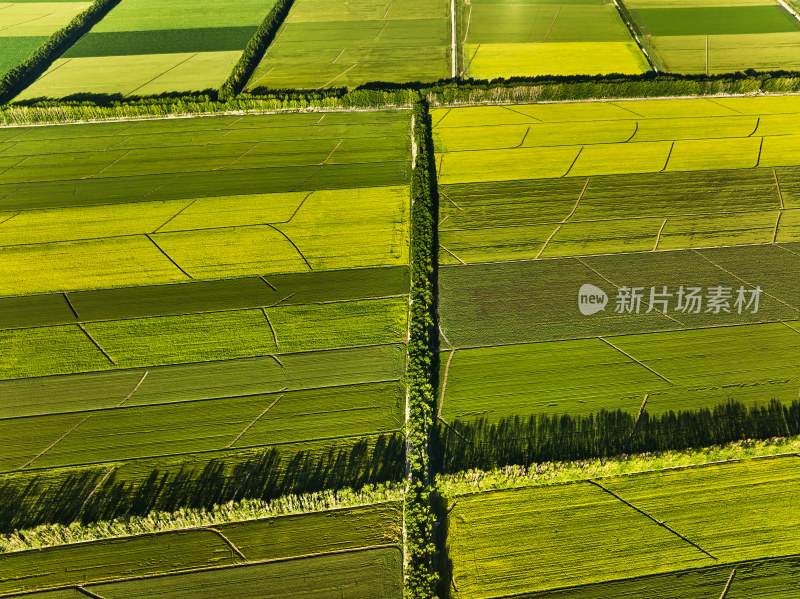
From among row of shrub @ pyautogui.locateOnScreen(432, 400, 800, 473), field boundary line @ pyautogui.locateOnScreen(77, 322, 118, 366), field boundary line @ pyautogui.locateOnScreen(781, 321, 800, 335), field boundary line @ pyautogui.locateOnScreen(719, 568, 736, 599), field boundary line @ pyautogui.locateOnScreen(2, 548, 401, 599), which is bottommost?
field boundary line @ pyautogui.locateOnScreen(719, 568, 736, 599)

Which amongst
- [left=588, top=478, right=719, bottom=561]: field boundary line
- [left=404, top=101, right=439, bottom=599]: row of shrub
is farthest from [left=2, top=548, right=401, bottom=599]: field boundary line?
[left=588, top=478, right=719, bottom=561]: field boundary line

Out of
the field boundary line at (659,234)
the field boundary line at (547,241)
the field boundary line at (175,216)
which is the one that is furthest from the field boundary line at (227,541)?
the field boundary line at (659,234)

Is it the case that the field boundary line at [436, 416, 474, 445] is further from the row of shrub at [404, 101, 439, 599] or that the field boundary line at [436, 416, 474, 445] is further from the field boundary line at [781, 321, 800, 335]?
the field boundary line at [781, 321, 800, 335]

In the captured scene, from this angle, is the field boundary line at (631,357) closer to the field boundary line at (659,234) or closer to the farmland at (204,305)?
the field boundary line at (659,234)

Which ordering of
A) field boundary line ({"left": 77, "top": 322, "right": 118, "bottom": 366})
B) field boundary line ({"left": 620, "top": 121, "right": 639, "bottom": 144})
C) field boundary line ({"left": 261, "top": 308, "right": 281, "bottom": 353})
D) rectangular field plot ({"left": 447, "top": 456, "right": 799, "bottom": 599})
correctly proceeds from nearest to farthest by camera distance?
1. rectangular field plot ({"left": 447, "top": 456, "right": 799, "bottom": 599})
2. field boundary line ({"left": 77, "top": 322, "right": 118, "bottom": 366})
3. field boundary line ({"left": 261, "top": 308, "right": 281, "bottom": 353})
4. field boundary line ({"left": 620, "top": 121, "right": 639, "bottom": 144})

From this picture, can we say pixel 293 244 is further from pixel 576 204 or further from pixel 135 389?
pixel 576 204

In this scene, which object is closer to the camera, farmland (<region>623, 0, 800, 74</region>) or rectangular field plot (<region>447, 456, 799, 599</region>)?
rectangular field plot (<region>447, 456, 799, 599</region>)

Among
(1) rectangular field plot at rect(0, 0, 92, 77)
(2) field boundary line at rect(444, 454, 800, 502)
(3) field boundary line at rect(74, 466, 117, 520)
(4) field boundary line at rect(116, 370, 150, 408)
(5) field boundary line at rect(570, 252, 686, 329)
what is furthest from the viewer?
(1) rectangular field plot at rect(0, 0, 92, 77)
